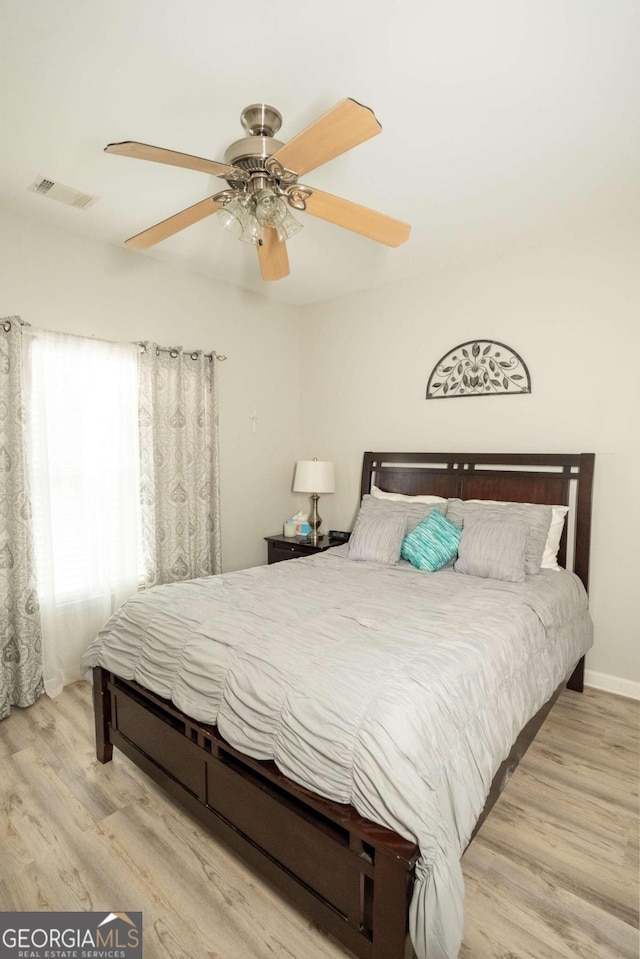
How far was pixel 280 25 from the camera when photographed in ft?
5.08

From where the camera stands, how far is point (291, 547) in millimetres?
3971

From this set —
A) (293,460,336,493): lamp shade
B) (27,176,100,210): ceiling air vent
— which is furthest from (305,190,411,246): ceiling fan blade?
(293,460,336,493): lamp shade

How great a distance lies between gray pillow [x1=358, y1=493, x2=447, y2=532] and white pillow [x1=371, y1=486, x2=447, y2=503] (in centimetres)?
7

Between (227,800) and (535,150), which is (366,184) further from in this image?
(227,800)

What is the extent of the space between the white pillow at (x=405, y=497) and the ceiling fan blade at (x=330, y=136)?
2225 mm

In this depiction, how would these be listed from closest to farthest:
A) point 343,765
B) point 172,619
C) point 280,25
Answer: point 343,765, point 280,25, point 172,619

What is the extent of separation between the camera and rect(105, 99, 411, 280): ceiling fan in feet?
4.99

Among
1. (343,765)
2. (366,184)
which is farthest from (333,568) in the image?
(366,184)

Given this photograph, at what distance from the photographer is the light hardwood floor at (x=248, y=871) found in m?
1.46

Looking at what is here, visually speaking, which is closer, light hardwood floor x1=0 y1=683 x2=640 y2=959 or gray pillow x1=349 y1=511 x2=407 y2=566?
light hardwood floor x1=0 y1=683 x2=640 y2=959

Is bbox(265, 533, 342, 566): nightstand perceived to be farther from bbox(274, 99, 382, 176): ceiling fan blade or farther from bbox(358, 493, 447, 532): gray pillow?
bbox(274, 99, 382, 176): ceiling fan blade

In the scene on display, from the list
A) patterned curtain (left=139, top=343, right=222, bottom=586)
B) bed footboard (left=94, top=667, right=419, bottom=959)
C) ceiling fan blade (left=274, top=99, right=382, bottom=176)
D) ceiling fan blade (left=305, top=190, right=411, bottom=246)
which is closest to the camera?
bed footboard (left=94, top=667, right=419, bottom=959)

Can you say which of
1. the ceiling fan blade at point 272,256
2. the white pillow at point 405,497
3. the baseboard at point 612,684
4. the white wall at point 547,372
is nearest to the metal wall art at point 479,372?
→ the white wall at point 547,372

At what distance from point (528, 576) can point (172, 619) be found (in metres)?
1.91
